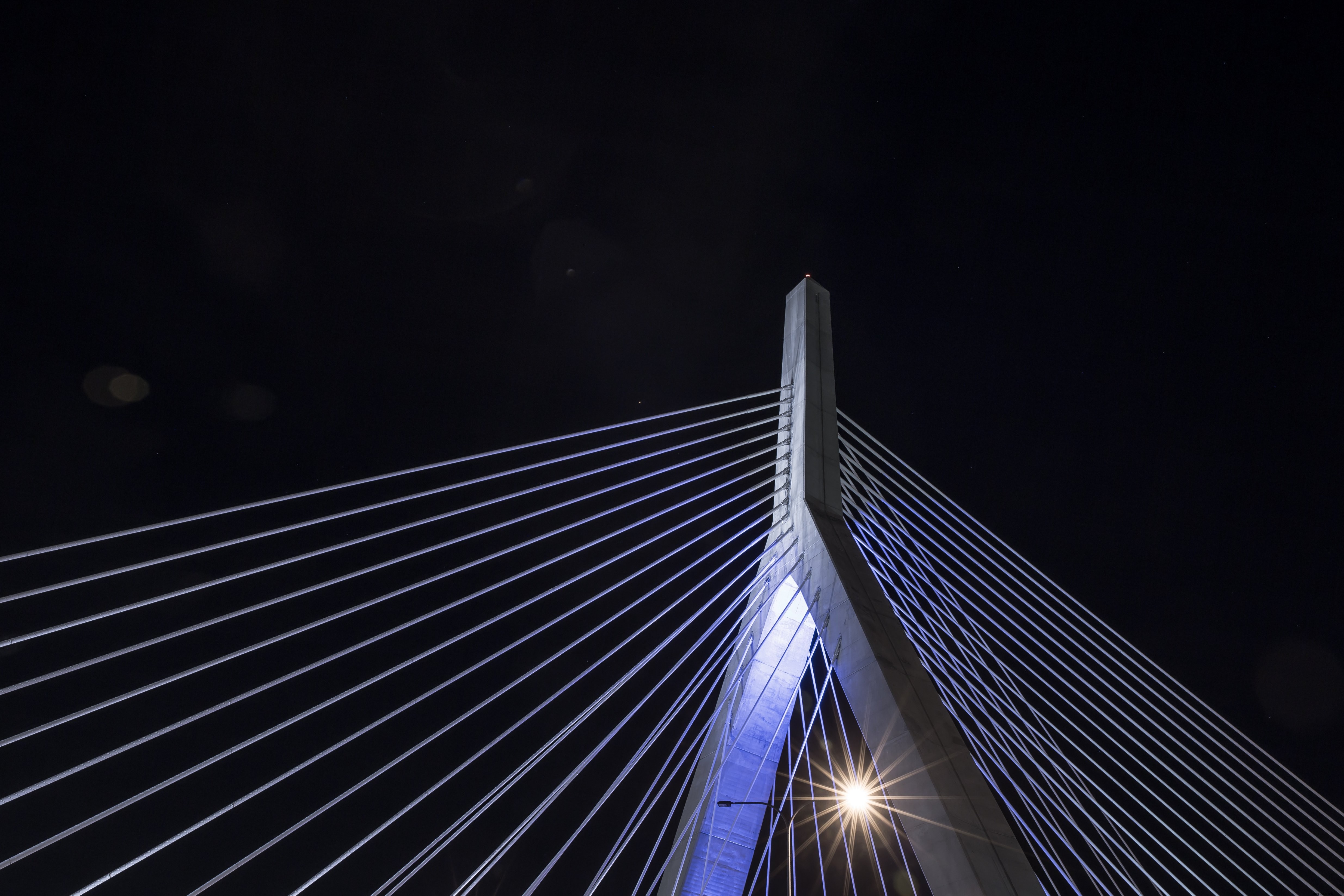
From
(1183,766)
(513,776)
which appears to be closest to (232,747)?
(513,776)

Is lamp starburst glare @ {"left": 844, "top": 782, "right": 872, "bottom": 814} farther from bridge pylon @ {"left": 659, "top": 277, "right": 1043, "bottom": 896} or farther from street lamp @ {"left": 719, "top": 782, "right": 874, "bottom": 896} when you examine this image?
bridge pylon @ {"left": 659, "top": 277, "right": 1043, "bottom": 896}

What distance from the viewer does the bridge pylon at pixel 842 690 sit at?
6426 mm

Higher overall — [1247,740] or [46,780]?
[1247,740]

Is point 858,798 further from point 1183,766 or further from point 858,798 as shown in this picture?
point 1183,766

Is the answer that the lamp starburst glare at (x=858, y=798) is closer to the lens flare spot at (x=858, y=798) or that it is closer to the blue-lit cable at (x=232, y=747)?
the lens flare spot at (x=858, y=798)

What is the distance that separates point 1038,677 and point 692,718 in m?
5.08

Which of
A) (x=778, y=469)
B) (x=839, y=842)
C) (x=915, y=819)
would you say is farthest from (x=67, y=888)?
(x=839, y=842)

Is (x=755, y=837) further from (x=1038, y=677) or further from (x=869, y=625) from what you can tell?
(x=1038, y=677)

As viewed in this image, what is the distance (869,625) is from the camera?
7762mm

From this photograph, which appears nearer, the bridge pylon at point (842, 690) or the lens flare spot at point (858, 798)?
the bridge pylon at point (842, 690)

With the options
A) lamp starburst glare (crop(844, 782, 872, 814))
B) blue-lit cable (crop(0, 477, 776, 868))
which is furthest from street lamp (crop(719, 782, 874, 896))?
blue-lit cable (crop(0, 477, 776, 868))

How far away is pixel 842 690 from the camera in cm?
846

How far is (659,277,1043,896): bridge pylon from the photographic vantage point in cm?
643

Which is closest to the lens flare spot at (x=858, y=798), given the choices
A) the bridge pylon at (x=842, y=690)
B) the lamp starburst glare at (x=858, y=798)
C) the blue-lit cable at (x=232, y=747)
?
the lamp starburst glare at (x=858, y=798)
